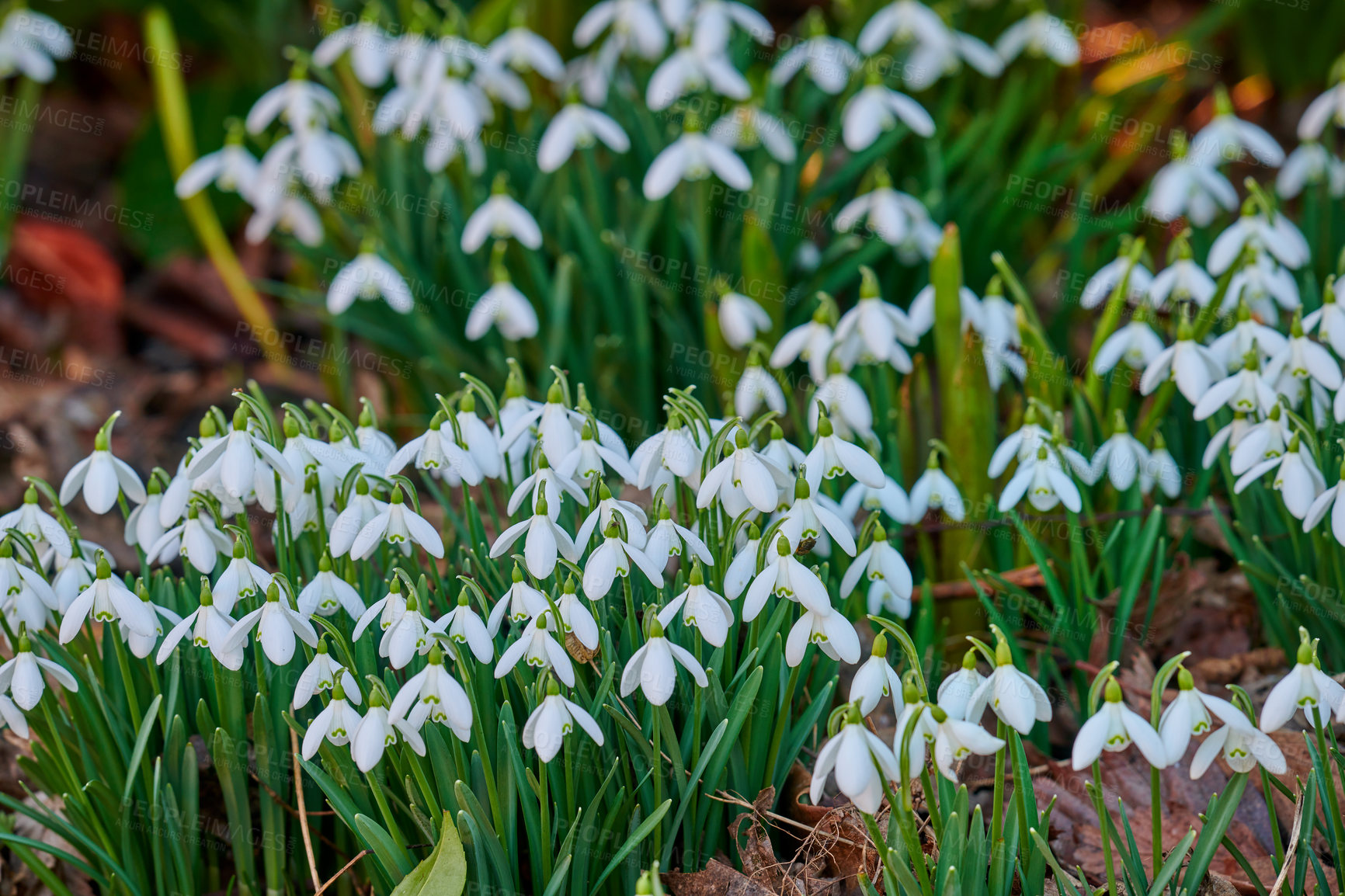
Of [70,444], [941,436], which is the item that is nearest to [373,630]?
[941,436]

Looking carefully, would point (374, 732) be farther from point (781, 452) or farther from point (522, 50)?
point (522, 50)

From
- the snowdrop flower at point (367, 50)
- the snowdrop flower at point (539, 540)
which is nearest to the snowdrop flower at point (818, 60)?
the snowdrop flower at point (367, 50)

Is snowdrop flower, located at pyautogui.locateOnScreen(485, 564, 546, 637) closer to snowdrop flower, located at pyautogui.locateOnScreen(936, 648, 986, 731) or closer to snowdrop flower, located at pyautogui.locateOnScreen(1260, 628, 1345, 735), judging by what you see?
snowdrop flower, located at pyautogui.locateOnScreen(936, 648, 986, 731)

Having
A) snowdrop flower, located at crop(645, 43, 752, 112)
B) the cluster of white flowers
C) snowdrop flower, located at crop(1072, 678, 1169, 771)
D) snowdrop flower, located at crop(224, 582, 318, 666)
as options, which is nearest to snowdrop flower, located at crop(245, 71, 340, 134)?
the cluster of white flowers

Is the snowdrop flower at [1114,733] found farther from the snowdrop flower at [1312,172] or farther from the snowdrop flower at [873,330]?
the snowdrop flower at [1312,172]

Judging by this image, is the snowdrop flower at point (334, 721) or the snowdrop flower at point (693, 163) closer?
the snowdrop flower at point (334, 721)

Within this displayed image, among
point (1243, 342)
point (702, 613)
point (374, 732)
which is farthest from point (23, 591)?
point (1243, 342)
